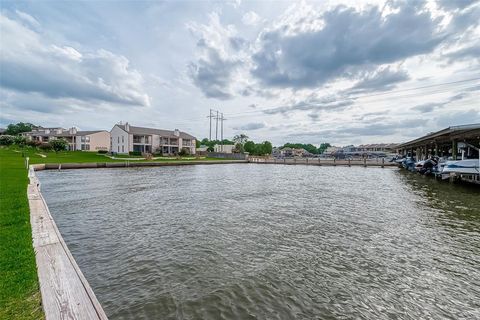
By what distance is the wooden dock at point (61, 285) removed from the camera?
3039 mm

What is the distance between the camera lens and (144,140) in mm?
70500

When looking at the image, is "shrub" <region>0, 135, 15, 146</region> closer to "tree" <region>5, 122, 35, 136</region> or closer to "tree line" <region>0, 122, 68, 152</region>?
"tree line" <region>0, 122, 68, 152</region>

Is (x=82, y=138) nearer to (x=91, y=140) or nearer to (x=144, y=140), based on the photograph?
(x=91, y=140)

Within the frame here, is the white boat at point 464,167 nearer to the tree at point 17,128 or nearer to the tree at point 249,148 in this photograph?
the tree at point 249,148

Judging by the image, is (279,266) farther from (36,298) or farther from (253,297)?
(36,298)

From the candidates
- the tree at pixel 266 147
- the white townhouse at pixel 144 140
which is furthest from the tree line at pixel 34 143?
the tree at pixel 266 147

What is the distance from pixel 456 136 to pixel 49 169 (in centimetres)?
4812

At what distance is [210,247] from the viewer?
7.41m

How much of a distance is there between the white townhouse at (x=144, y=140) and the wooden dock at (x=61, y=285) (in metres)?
67.0

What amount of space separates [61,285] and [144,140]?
235ft

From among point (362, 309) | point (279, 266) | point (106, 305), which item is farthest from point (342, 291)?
point (106, 305)

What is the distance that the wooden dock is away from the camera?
304 centimetres

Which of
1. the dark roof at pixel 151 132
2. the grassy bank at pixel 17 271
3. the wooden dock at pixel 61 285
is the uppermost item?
the dark roof at pixel 151 132

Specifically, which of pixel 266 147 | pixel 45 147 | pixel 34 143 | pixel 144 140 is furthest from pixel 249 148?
pixel 34 143
